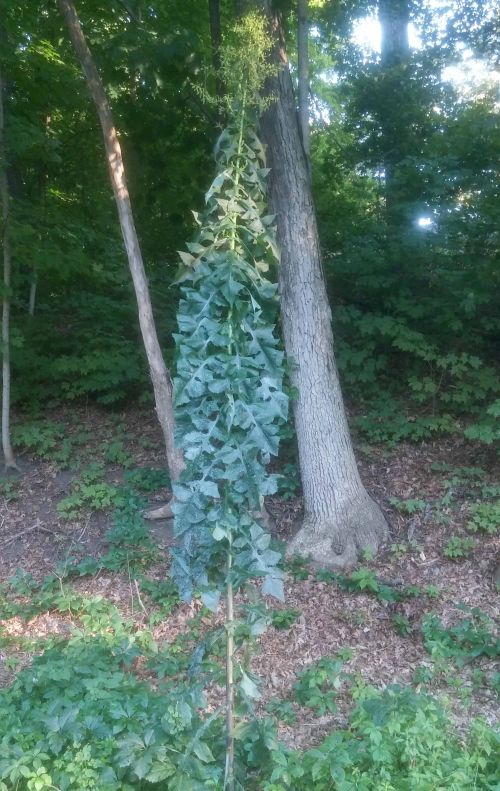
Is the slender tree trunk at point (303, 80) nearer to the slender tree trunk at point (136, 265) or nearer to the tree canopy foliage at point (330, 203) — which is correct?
the tree canopy foliage at point (330, 203)

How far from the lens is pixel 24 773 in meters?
2.86

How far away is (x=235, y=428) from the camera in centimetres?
287

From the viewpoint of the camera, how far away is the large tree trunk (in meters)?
6.13

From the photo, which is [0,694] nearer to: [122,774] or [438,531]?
[122,774]

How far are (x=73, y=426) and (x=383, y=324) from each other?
13.6 ft

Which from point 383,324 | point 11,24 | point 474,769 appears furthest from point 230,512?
point 11,24

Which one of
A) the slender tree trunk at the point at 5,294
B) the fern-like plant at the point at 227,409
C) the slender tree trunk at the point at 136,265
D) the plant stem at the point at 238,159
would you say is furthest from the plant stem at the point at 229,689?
the slender tree trunk at the point at 5,294

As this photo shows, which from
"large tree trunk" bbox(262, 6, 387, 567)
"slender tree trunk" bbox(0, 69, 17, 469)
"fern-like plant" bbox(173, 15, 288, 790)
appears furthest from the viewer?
"slender tree trunk" bbox(0, 69, 17, 469)

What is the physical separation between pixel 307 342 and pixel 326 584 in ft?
7.18

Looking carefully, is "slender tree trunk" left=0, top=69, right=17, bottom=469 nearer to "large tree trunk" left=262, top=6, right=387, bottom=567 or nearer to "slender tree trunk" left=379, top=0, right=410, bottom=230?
"large tree trunk" left=262, top=6, right=387, bottom=567

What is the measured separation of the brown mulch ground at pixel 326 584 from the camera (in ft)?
15.4

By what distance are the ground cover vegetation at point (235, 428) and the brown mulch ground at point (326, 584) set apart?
24mm

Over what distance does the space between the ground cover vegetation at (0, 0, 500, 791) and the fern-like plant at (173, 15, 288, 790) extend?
1 cm

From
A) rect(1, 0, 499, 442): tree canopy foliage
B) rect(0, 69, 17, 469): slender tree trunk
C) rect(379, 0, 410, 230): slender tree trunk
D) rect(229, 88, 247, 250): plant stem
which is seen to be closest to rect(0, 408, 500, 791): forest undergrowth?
rect(0, 69, 17, 469): slender tree trunk
